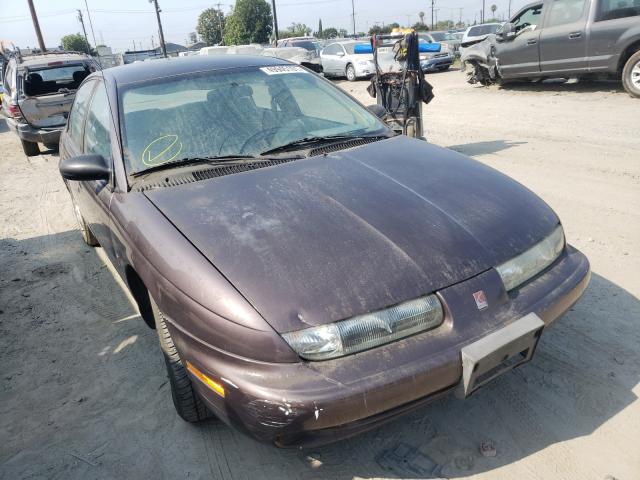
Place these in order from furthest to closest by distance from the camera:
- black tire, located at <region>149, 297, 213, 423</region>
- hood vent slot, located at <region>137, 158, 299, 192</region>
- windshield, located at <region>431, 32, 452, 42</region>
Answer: windshield, located at <region>431, 32, 452, 42</region> < hood vent slot, located at <region>137, 158, 299, 192</region> < black tire, located at <region>149, 297, 213, 423</region>

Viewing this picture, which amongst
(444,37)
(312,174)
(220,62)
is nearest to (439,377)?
(312,174)

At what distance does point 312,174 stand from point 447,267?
92 cm

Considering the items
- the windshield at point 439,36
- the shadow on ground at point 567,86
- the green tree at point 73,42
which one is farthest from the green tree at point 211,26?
the shadow on ground at point 567,86

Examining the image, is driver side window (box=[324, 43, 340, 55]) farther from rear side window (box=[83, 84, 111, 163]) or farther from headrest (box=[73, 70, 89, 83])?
rear side window (box=[83, 84, 111, 163])

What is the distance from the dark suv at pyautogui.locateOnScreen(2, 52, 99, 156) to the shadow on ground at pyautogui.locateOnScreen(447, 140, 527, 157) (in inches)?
259

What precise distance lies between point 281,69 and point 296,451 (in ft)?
8.09

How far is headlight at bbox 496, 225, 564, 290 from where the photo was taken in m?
2.07

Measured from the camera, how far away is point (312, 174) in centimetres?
258

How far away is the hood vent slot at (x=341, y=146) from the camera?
2.88 metres

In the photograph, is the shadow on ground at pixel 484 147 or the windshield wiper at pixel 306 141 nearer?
the windshield wiper at pixel 306 141

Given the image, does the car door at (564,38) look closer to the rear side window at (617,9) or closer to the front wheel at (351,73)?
the rear side window at (617,9)

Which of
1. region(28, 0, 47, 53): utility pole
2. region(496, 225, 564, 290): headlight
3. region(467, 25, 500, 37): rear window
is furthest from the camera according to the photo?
region(28, 0, 47, 53): utility pole

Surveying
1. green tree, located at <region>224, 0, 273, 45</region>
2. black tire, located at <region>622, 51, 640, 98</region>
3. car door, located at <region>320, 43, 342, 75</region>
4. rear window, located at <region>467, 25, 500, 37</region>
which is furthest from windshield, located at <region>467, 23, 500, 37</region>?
green tree, located at <region>224, 0, 273, 45</region>

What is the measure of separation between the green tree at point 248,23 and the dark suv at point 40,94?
59.2 m
